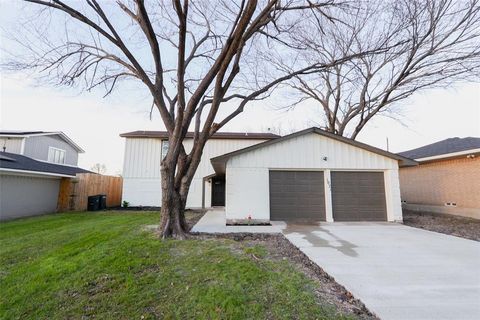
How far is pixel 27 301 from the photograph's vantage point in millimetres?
3008

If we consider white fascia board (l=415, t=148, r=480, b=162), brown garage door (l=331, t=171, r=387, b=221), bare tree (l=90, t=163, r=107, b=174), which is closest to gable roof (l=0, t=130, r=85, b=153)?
brown garage door (l=331, t=171, r=387, b=221)

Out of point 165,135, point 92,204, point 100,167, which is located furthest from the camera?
point 100,167

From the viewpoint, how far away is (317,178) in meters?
9.54

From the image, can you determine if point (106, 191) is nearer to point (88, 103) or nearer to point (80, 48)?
point (88, 103)

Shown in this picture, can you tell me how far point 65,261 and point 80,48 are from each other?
6114mm

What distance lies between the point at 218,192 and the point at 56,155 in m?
12.6

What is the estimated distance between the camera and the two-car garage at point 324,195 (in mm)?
9305

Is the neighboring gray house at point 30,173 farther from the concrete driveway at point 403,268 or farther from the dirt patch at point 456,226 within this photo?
the dirt patch at point 456,226

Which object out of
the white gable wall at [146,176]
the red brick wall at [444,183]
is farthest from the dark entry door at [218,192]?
the red brick wall at [444,183]

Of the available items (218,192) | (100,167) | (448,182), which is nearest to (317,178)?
(448,182)

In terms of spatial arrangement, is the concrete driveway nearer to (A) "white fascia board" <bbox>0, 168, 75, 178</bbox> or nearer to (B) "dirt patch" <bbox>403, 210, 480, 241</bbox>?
(B) "dirt patch" <bbox>403, 210, 480, 241</bbox>

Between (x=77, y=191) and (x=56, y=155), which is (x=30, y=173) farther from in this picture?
(x=56, y=155)

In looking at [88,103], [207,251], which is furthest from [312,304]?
[88,103]

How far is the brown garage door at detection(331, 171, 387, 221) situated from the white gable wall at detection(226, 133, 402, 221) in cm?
24
